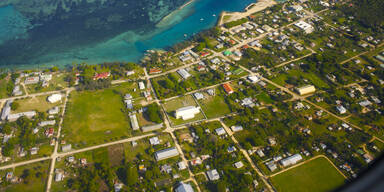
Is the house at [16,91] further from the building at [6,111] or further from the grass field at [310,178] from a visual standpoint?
the grass field at [310,178]

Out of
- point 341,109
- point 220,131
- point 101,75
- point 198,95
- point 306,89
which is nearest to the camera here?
point 220,131

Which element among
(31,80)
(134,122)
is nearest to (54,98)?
(31,80)

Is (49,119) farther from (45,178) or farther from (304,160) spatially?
(304,160)

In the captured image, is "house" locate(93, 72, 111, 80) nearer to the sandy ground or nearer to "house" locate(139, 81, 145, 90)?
"house" locate(139, 81, 145, 90)

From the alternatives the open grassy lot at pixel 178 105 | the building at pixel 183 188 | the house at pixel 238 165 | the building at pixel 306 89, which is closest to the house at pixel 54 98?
the open grassy lot at pixel 178 105

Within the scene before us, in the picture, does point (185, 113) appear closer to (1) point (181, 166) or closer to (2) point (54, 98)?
(1) point (181, 166)
